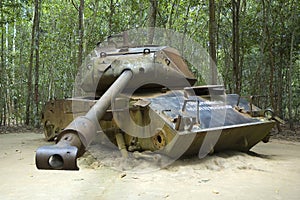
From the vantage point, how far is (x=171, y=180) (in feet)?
17.8

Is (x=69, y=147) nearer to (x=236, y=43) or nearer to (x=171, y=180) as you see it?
(x=171, y=180)

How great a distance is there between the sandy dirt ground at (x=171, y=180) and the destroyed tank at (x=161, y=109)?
0.43 metres

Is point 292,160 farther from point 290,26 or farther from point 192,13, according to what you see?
point 192,13

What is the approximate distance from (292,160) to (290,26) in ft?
27.7

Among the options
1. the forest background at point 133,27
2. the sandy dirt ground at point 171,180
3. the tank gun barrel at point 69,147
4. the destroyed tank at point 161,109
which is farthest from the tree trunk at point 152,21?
the tank gun barrel at point 69,147

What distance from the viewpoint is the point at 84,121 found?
10.2 ft

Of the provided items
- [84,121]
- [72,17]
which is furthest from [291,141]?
[72,17]

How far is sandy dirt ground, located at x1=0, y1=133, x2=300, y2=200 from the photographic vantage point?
4.68 m

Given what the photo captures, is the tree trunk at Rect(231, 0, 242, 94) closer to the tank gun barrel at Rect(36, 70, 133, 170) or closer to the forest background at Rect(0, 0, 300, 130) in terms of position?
the forest background at Rect(0, 0, 300, 130)

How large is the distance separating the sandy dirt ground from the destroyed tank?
431mm

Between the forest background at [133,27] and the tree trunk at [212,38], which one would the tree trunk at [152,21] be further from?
the forest background at [133,27]

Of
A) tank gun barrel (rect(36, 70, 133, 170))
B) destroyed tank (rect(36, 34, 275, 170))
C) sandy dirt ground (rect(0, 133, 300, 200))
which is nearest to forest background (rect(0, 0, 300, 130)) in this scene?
destroyed tank (rect(36, 34, 275, 170))

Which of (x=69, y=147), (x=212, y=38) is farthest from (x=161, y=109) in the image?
(x=212, y=38)

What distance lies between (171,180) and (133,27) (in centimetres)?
1396
